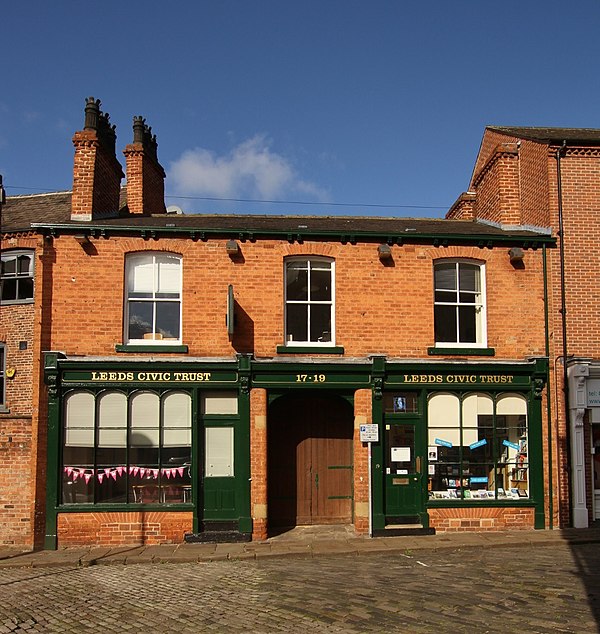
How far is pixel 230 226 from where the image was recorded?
52.3 ft

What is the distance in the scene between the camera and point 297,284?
1560cm

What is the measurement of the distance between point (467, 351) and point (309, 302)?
3629 mm

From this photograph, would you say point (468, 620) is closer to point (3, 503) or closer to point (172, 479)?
point (172, 479)

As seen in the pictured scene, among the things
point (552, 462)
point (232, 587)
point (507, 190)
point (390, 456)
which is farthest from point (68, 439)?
point (507, 190)

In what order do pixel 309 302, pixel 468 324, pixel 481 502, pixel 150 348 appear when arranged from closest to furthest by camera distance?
pixel 150 348
pixel 481 502
pixel 309 302
pixel 468 324

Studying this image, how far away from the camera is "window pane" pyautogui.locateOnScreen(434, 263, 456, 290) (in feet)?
52.2

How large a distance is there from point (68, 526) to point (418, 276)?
29.6 feet

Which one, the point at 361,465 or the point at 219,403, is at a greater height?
the point at 219,403

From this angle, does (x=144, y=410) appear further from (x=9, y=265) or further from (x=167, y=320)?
(x=9, y=265)

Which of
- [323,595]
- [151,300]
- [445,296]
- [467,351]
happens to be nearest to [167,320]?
[151,300]

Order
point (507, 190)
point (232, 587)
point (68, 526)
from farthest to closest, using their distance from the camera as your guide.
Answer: point (507, 190), point (68, 526), point (232, 587)

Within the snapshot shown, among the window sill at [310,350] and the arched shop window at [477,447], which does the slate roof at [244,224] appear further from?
the arched shop window at [477,447]

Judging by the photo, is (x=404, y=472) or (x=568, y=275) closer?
(x=404, y=472)

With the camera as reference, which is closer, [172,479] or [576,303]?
[172,479]
